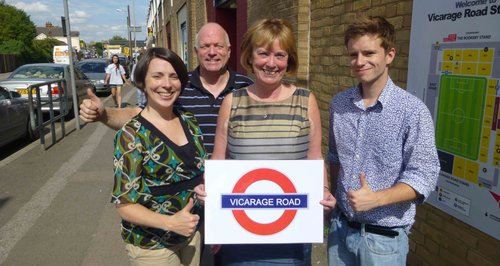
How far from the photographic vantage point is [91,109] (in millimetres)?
2090

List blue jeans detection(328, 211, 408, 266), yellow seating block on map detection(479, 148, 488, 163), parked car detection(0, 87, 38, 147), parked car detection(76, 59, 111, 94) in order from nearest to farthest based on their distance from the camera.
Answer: blue jeans detection(328, 211, 408, 266), yellow seating block on map detection(479, 148, 488, 163), parked car detection(0, 87, 38, 147), parked car detection(76, 59, 111, 94)

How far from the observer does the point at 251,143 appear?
186cm

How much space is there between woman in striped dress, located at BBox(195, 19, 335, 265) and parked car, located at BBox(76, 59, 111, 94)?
57.6ft

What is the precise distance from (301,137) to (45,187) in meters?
4.91

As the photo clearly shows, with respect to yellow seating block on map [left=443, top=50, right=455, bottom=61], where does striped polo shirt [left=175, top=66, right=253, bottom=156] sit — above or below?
below

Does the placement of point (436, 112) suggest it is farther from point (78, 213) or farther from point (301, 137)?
point (78, 213)

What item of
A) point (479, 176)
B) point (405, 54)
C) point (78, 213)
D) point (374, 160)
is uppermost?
point (405, 54)

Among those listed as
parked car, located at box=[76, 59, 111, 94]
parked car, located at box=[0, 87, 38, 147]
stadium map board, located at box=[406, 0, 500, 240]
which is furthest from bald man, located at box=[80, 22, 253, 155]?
parked car, located at box=[76, 59, 111, 94]

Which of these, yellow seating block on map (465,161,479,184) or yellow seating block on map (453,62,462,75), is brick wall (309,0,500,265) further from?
yellow seating block on map (453,62,462,75)

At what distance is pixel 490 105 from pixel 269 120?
1.26m

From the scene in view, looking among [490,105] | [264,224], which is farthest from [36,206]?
[490,105]

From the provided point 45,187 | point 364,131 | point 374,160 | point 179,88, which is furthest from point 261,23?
point 45,187

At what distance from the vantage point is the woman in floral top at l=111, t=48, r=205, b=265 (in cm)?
177

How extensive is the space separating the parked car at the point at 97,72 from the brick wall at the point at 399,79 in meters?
15.5
